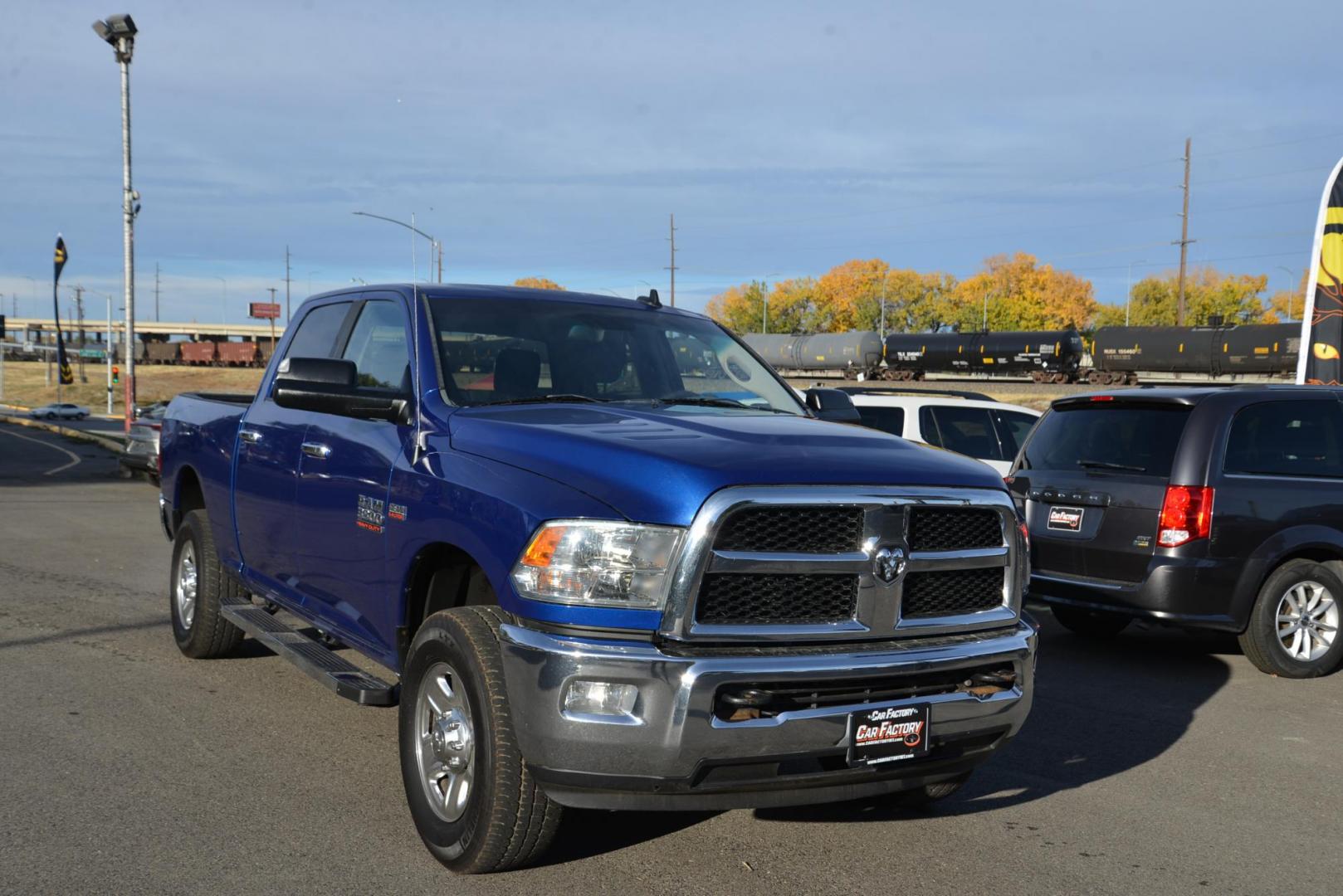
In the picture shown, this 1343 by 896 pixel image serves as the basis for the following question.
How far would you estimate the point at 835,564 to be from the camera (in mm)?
3867

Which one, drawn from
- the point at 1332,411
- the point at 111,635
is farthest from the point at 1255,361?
the point at 111,635

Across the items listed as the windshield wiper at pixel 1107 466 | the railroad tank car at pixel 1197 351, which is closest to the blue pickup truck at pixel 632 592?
the windshield wiper at pixel 1107 466

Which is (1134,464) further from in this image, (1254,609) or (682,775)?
(682,775)

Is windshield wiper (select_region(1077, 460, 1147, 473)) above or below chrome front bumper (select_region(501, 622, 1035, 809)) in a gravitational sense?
above

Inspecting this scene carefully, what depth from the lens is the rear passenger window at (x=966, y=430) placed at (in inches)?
474

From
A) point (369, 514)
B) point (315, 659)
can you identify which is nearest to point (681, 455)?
point (369, 514)

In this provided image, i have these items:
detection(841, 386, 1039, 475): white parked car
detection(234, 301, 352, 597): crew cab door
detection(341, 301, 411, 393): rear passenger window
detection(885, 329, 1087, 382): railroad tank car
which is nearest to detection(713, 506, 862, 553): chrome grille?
detection(341, 301, 411, 393): rear passenger window

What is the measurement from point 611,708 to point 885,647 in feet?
3.01

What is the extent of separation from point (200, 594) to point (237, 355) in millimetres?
116370

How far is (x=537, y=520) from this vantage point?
12.6 ft

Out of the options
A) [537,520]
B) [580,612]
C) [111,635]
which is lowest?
[111,635]

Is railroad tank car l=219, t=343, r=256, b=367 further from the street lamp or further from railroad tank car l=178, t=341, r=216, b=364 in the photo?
the street lamp

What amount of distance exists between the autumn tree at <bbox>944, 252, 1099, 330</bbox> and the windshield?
356 feet

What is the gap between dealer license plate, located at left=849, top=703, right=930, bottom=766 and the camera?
385 cm
